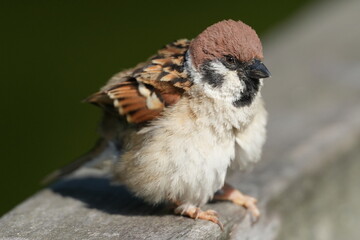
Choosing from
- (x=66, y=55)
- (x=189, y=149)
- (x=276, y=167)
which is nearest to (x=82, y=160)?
(x=189, y=149)

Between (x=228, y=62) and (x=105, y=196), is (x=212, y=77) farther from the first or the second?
(x=105, y=196)

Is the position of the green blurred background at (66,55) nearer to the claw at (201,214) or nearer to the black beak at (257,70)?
the claw at (201,214)

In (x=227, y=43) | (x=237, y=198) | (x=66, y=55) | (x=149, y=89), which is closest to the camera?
(x=227, y=43)

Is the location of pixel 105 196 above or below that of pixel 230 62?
below

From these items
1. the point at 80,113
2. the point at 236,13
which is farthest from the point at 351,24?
the point at 80,113

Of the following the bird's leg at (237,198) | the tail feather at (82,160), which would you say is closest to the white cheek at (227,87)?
the bird's leg at (237,198)

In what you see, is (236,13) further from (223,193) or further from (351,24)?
(223,193)
